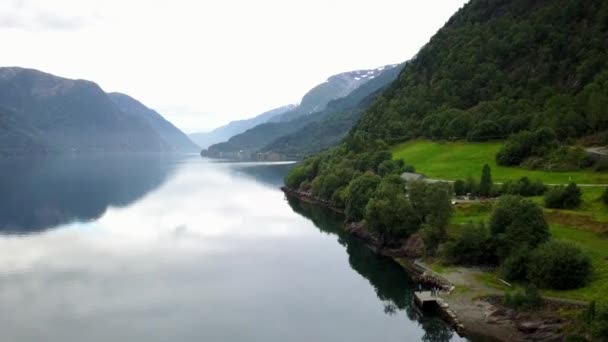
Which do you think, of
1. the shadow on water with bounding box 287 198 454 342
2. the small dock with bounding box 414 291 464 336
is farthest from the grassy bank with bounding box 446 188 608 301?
the small dock with bounding box 414 291 464 336

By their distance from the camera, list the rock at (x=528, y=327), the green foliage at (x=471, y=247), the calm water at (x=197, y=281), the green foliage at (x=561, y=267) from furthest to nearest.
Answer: the green foliage at (x=471, y=247) < the calm water at (x=197, y=281) < the green foliage at (x=561, y=267) < the rock at (x=528, y=327)

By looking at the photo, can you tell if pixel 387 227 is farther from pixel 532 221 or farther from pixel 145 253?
pixel 145 253

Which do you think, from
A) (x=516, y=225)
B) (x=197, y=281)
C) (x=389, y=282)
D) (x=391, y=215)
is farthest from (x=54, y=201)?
(x=516, y=225)

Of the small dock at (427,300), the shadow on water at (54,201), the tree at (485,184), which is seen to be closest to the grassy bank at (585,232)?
the small dock at (427,300)

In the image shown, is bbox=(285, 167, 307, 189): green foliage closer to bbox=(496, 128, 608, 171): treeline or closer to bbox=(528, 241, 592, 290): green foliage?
bbox=(496, 128, 608, 171): treeline

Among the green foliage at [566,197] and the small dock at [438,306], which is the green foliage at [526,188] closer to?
the green foliage at [566,197]

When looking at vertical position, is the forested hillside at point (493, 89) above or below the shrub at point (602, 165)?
above
